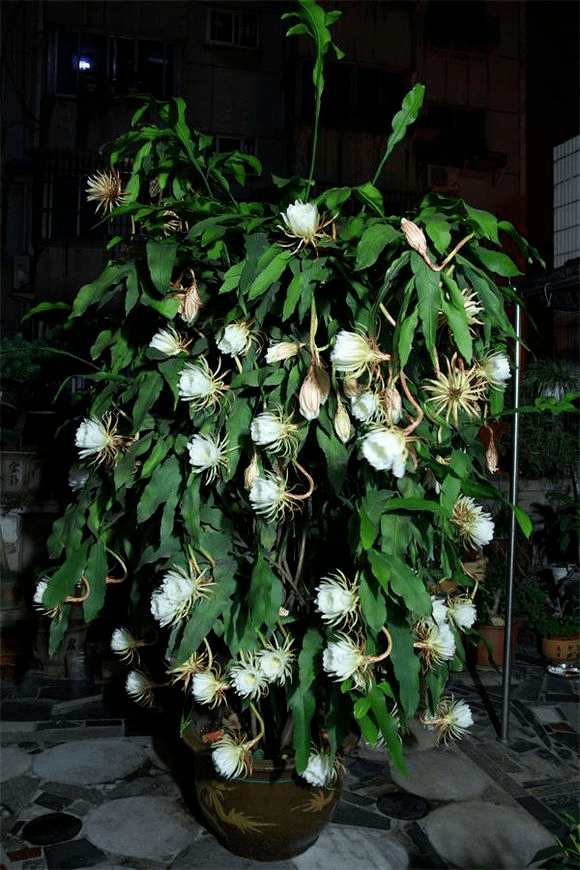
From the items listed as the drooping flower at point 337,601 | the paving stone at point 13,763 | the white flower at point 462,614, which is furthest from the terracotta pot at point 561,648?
the drooping flower at point 337,601

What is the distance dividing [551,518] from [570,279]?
139 inches

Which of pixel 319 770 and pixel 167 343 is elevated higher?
pixel 167 343

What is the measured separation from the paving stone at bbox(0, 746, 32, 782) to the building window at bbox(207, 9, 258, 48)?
959 centimetres

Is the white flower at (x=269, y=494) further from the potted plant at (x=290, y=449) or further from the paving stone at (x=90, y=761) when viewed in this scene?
the paving stone at (x=90, y=761)

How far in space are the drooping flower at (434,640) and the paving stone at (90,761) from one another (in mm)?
2002

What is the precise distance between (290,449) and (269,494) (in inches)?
5.6

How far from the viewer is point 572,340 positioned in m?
6.60

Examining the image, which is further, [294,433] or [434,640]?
[434,640]

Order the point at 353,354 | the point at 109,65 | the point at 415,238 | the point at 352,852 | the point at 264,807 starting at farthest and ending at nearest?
the point at 109,65, the point at 352,852, the point at 264,807, the point at 353,354, the point at 415,238

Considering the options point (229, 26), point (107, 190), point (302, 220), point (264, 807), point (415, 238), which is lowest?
point (264, 807)

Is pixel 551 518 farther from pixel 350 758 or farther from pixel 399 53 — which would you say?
pixel 399 53

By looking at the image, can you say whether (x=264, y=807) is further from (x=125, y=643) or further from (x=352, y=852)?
(x=125, y=643)

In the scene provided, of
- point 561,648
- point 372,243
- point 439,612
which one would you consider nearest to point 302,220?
point 372,243

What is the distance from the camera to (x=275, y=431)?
2.03 metres
